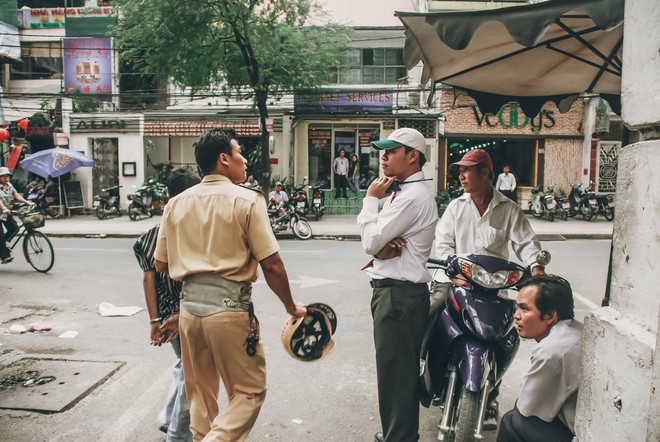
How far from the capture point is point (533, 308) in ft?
7.86

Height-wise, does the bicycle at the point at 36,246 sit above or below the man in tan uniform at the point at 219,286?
below

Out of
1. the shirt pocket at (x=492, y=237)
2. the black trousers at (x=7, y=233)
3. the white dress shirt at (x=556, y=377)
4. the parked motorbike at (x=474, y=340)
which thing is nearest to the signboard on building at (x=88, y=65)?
the black trousers at (x=7, y=233)

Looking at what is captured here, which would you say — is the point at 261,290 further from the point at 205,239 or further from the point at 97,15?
the point at 97,15

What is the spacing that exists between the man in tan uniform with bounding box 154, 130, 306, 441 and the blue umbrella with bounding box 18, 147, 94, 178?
16.8 meters

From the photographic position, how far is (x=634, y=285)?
66.3 inches

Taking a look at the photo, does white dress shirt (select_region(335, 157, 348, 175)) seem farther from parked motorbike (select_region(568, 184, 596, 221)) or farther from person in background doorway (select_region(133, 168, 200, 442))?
person in background doorway (select_region(133, 168, 200, 442))

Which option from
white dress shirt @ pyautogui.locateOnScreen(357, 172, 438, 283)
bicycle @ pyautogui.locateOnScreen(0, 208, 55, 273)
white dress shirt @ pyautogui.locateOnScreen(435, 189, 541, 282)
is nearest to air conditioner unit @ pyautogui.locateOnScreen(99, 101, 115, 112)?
bicycle @ pyautogui.locateOnScreen(0, 208, 55, 273)

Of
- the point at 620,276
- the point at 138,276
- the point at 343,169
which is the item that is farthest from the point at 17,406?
the point at 343,169

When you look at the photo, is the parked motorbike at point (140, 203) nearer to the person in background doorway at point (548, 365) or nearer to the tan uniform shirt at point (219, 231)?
the tan uniform shirt at point (219, 231)

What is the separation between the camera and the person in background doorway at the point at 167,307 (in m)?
3.04

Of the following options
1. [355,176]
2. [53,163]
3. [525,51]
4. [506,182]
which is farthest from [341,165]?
[525,51]

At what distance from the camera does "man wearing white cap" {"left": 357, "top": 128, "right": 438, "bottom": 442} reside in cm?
283

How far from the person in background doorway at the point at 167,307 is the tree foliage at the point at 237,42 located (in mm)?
11479

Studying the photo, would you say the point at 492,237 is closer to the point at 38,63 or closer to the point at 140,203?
the point at 140,203
